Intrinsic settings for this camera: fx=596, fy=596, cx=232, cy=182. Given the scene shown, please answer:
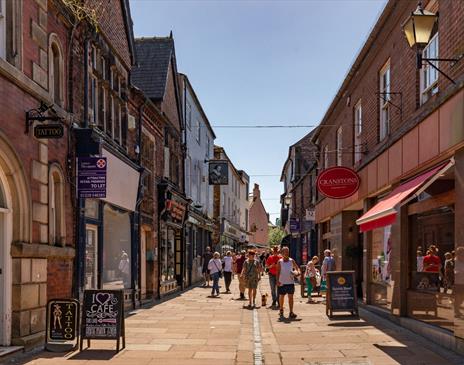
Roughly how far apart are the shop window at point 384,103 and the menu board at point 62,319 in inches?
328

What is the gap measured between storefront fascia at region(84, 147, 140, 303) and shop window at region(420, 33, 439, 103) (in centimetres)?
673

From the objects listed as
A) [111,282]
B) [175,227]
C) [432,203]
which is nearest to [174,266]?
[175,227]

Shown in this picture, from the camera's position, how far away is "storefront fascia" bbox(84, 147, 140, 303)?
1313 centimetres

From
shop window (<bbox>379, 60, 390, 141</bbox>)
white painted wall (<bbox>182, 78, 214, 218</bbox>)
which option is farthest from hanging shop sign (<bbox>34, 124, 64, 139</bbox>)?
white painted wall (<bbox>182, 78, 214, 218</bbox>)

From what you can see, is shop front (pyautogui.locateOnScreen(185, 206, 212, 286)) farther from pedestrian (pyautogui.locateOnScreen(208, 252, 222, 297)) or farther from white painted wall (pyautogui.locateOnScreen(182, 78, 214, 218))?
pedestrian (pyautogui.locateOnScreen(208, 252, 222, 297))

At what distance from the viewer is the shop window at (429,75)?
417 inches

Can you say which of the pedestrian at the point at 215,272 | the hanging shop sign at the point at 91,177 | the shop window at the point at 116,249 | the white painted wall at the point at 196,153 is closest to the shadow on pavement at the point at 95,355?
the hanging shop sign at the point at 91,177

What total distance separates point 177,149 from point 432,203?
15.4m

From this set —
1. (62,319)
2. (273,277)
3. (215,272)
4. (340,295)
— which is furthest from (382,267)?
(62,319)

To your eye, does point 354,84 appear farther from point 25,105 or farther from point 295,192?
point 295,192

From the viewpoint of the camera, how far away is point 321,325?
12.6 m

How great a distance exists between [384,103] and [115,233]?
7.57 m

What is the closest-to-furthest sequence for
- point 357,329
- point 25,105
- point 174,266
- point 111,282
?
point 25,105, point 357,329, point 111,282, point 174,266

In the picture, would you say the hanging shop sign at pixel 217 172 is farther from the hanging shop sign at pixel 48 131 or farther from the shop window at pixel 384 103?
the hanging shop sign at pixel 48 131
